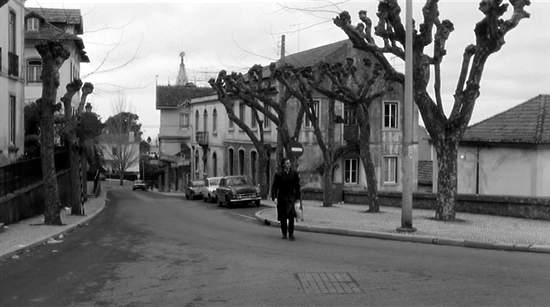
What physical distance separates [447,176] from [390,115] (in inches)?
851

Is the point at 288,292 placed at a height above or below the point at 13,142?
below

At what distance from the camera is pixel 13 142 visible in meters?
25.9

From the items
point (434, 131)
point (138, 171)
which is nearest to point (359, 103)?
point (434, 131)

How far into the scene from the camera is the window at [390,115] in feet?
127

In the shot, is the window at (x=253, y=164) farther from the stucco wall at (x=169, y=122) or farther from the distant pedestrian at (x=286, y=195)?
the distant pedestrian at (x=286, y=195)

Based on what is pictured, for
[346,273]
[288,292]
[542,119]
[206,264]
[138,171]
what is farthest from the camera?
[138,171]

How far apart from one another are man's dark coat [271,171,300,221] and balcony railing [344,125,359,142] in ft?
74.8

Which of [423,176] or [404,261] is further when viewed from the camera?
[423,176]

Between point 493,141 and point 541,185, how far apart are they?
2.60 metres

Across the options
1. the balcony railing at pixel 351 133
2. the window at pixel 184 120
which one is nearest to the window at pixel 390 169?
the balcony railing at pixel 351 133

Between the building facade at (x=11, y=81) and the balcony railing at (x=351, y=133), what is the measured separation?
18.4m

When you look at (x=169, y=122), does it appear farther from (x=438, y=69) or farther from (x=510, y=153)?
(x=438, y=69)

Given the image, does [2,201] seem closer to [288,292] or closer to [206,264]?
[206,264]

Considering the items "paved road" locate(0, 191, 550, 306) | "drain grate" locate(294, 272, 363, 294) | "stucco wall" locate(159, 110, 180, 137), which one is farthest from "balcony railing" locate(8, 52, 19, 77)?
"stucco wall" locate(159, 110, 180, 137)
